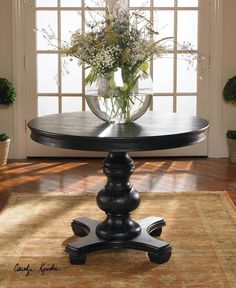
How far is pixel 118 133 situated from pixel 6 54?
3176mm

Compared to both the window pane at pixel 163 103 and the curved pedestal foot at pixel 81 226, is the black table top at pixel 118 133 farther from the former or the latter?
the window pane at pixel 163 103

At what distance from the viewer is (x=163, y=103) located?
632 centimetres

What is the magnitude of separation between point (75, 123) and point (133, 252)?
0.79 meters

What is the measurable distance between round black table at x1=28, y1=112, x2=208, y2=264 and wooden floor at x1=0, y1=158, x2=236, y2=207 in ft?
3.84

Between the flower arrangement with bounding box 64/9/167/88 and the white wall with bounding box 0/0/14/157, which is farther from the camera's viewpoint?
the white wall with bounding box 0/0/14/157

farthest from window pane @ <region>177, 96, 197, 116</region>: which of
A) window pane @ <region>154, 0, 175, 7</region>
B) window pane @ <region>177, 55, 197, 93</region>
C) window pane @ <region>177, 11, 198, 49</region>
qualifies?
window pane @ <region>154, 0, 175, 7</region>

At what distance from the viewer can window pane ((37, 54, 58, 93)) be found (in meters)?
6.23

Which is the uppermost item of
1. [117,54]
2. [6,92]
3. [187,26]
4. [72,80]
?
[187,26]

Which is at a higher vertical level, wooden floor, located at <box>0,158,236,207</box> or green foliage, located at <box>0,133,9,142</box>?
green foliage, located at <box>0,133,9,142</box>

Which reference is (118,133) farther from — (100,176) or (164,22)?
(164,22)

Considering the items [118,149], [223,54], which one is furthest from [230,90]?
[118,149]

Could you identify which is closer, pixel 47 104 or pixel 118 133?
pixel 118 133

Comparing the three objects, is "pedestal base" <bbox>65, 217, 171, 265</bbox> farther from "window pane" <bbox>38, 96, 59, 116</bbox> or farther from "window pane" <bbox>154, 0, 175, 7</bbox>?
"window pane" <bbox>154, 0, 175, 7</bbox>

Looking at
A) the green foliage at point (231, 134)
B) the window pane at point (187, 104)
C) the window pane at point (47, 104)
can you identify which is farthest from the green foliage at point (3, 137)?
the green foliage at point (231, 134)
